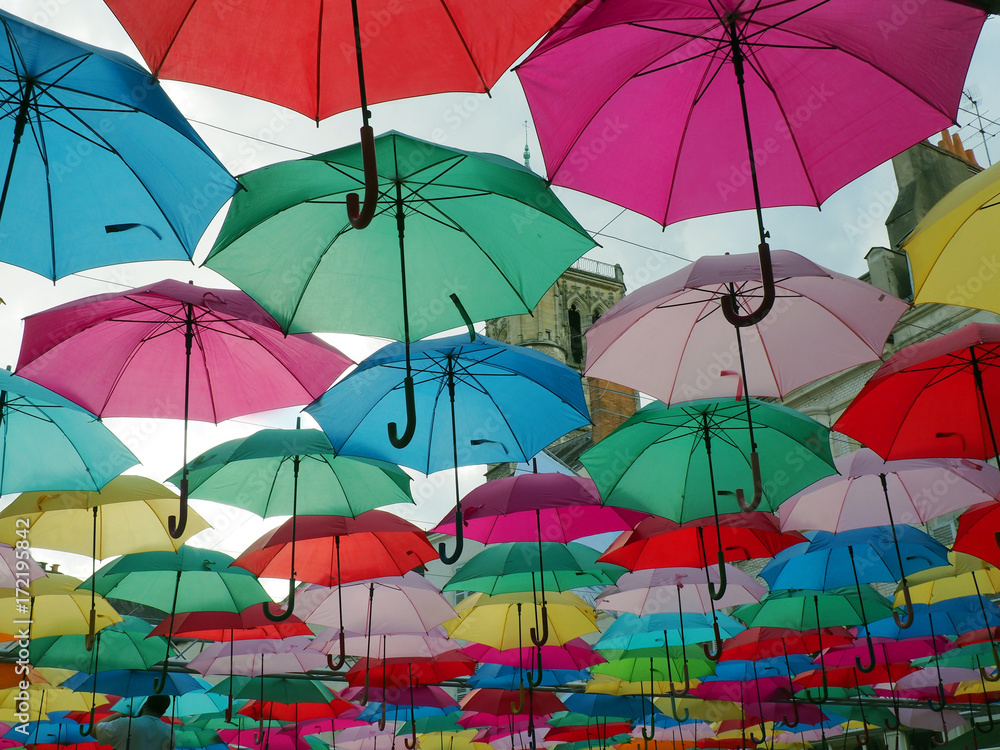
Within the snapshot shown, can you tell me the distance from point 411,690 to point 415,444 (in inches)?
264

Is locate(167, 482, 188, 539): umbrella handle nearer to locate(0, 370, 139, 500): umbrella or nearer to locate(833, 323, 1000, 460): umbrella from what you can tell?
locate(0, 370, 139, 500): umbrella

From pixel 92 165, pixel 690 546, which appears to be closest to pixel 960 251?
pixel 92 165

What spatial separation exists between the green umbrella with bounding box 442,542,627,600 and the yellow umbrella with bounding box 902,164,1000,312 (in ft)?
15.5

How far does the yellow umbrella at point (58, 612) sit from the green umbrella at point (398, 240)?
589 centimetres

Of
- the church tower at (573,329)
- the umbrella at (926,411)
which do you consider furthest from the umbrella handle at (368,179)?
the church tower at (573,329)

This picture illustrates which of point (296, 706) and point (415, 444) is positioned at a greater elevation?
point (415, 444)

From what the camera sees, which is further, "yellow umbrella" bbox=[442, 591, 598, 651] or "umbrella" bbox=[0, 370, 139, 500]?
"yellow umbrella" bbox=[442, 591, 598, 651]

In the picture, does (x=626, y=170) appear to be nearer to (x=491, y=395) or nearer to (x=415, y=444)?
(x=491, y=395)

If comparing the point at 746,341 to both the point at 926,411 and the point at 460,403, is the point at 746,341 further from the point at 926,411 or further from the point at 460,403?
the point at 460,403

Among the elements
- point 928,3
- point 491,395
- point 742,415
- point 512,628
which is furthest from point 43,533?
point 928,3

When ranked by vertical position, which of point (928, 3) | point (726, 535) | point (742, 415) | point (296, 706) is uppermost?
point (928, 3)

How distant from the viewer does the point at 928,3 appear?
360cm

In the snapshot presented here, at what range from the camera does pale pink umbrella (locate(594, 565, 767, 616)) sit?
943 cm

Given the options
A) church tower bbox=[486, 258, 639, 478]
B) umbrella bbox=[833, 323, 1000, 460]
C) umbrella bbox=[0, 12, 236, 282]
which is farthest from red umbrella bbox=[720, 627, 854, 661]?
church tower bbox=[486, 258, 639, 478]
